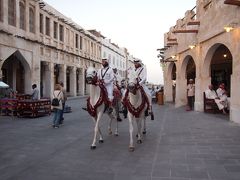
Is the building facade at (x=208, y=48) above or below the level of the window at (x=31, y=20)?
below

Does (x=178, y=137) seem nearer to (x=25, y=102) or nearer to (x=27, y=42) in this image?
(x=25, y=102)

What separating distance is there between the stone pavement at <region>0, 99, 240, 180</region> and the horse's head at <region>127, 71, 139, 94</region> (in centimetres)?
149

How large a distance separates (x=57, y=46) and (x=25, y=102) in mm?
17560

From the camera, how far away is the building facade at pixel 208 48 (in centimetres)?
1244

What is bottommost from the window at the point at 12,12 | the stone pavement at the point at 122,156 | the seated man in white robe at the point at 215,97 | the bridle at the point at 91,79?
the stone pavement at the point at 122,156

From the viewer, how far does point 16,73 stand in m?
26.3

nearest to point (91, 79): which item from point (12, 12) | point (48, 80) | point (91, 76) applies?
point (91, 76)

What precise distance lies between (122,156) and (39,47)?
20.5 metres

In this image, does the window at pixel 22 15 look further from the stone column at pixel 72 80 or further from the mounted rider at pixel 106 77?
the mounted rider at pixel 106 77

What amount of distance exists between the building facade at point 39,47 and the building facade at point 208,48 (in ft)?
35.0

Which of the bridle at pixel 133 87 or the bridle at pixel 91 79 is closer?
the bridle at pixel 133 87

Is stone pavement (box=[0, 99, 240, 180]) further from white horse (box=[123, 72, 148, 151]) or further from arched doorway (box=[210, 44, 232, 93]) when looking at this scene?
arched doorway (box=[210, 44, 232, 93])

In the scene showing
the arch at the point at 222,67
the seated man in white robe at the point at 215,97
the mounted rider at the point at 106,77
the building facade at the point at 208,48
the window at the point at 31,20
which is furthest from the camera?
the window at the point at 31,20

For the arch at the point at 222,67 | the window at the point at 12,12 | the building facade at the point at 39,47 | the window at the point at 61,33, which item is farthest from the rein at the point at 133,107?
the window at the point at 61,33
